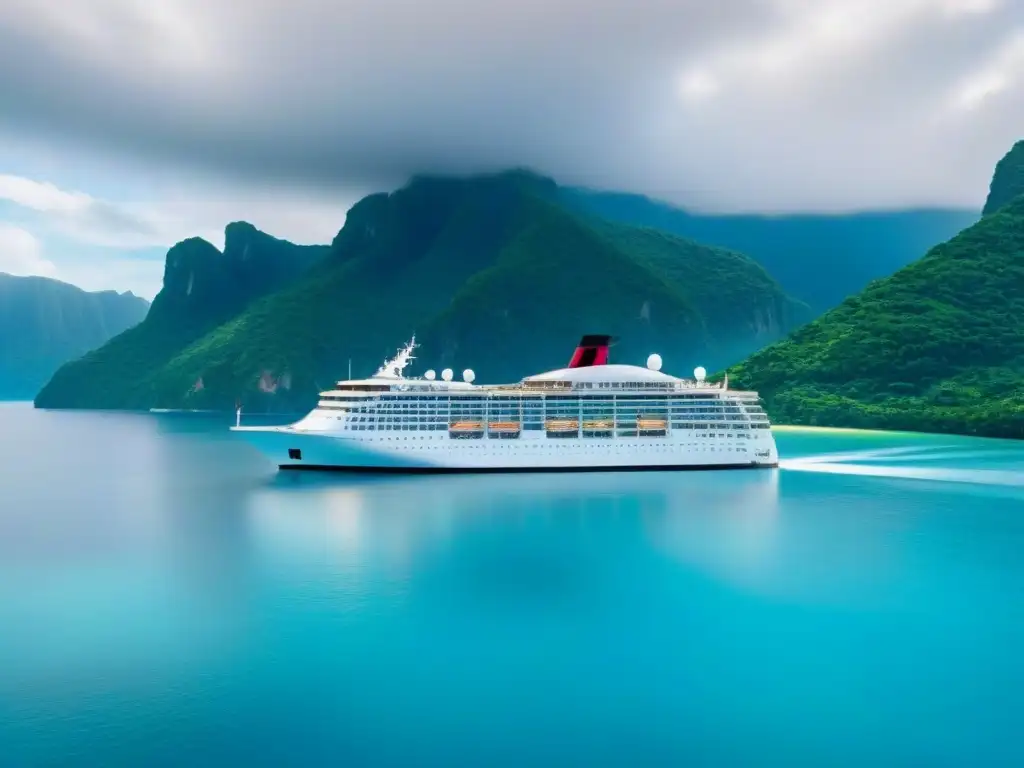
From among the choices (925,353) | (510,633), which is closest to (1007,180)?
(925,353)

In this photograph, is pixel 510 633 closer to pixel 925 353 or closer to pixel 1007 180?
pixel 925 353

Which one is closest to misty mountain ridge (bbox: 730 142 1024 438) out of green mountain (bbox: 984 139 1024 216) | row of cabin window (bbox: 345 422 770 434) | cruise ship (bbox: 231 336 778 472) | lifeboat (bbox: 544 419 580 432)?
green mountain (bbox: 984 139 1024 216)

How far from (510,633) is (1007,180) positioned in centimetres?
22364

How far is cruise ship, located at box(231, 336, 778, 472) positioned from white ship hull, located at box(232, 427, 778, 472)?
3.3 inches

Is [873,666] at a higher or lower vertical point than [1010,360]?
lower

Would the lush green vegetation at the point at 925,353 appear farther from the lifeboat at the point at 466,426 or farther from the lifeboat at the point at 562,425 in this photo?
the lifeboat at the point at 466,426

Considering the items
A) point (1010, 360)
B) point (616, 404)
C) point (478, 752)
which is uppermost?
point (1010, 360)

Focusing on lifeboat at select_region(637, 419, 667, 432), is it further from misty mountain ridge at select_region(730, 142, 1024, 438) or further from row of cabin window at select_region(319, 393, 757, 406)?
misty mountain ridge at select_region(730, 142, 1024, 438)

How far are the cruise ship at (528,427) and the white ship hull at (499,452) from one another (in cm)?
8

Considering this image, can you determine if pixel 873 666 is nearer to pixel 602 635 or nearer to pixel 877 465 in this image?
pixel 602 635

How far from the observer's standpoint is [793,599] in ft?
83.3

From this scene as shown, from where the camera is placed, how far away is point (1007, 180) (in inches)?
7490

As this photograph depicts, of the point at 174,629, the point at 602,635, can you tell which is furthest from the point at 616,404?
the point at 174,629

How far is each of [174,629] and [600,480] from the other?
3777 cm
